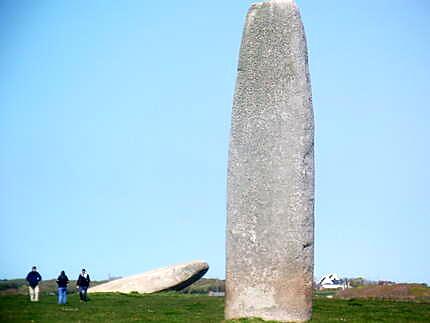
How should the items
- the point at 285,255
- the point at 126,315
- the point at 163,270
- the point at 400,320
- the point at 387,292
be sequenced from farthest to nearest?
the point at 163,270, the point at 387,292, the point at 126,315, the point at 400,320, the point at 285,255

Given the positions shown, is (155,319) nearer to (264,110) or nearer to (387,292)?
(264,110)

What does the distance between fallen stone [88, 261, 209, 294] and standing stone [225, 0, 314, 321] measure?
76.4 feet

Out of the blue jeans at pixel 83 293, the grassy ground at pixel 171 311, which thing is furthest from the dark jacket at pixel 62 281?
the blue jeans at pixel 83 293

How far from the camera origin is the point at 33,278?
3080cm

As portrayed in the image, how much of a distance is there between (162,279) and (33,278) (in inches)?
499

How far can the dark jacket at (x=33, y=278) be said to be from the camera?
3070 centimetres

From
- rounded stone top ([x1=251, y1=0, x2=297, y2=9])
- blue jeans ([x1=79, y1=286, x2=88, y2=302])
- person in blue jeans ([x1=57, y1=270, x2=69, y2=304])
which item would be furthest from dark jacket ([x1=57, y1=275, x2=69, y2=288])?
rounded stone top ([x1=251, y1=0, x2=297, y2=9])

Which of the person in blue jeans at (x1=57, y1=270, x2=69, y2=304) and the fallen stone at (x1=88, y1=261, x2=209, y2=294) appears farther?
the fallen stone at (x1=88, y1=261, x2=209, y2=294)

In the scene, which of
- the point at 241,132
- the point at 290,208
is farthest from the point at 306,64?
the point at 290,208

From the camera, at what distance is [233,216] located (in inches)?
758

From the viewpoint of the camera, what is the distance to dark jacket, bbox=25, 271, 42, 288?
101 ft

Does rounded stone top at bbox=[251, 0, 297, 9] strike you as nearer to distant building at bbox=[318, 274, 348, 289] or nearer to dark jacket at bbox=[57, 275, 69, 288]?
dark jacket at bbox=[57, 275, 69, 288]

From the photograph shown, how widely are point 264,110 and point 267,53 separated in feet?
4.28

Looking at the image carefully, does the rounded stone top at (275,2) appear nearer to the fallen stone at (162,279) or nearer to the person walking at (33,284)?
the person walking at (33,284)
